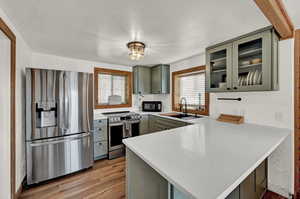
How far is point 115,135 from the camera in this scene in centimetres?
296

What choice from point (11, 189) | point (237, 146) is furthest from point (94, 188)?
point (237, 146)

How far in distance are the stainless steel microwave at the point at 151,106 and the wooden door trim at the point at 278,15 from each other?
271 cm

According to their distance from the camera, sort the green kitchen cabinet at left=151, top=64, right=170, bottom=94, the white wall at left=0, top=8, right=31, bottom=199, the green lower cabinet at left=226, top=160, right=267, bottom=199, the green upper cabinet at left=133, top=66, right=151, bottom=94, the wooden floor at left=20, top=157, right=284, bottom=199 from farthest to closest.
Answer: the green upper cabinet at left=133, top=66, right=151, bottom=94 < the green kitchen cabinet at left=151, top=64, right=170, bottom=94 < the wooden floor at left=20, top=157, right=284, bottom=199 < the white wall at left=0, top=8, right=31, bottom=199 < the green lower cabinet at left=226, top=160, right=267, bottom=199

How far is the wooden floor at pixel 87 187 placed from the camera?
178 centimetres

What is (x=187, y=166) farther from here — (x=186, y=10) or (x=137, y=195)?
(x=186, y=10)

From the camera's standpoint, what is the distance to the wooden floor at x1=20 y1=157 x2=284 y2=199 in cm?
178

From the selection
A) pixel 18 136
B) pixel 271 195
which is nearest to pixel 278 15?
pixel 271 195

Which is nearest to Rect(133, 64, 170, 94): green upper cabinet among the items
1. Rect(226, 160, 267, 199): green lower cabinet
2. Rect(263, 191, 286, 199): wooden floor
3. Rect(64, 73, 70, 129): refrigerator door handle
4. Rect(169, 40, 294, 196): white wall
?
Rect(64, 73, 70, 129): refrigerator door handle

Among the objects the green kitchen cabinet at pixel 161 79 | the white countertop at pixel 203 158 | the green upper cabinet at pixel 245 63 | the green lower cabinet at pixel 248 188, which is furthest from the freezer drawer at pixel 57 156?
the green upper cabinet at pixel 245 63

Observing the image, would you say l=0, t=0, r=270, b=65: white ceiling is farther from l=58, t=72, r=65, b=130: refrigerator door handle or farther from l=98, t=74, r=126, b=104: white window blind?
l=98, t=74, r=126, b=104: white window blind

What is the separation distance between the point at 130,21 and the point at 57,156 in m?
2.28

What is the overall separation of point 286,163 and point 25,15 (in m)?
3.59

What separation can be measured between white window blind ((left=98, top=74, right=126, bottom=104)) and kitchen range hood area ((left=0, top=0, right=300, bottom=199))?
2.39ft

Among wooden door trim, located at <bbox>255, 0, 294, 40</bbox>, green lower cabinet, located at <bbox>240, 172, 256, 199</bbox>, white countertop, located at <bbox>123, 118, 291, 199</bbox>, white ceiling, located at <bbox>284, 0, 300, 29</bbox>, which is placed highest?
white ceiling, located at <bbox>284, 0, 300, 29</bbox>
